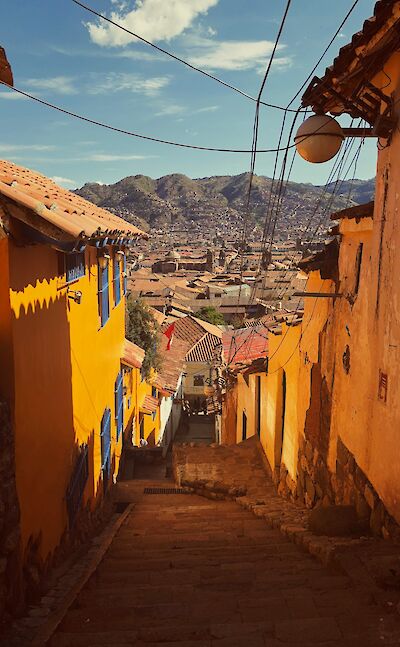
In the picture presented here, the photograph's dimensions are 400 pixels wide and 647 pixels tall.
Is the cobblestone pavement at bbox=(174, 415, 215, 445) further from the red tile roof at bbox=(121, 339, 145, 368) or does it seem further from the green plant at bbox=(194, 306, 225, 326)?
the red tile roof at bbox=(121, 339, 145, 368)

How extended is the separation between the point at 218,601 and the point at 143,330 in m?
16.0

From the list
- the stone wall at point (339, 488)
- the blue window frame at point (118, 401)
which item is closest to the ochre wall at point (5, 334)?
the stone wall at point (339, 488)

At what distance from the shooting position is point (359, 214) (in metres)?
6.58

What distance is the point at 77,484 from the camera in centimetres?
773

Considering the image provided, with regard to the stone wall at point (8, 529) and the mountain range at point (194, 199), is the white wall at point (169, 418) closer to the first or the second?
the stone wall at point (8, 529)

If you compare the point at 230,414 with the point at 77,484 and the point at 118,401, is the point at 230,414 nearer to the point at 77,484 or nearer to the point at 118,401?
the point at 118,401

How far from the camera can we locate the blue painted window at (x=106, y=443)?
10.8 metres

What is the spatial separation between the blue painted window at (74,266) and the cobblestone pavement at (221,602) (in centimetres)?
361

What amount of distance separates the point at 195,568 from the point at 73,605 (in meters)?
1.43

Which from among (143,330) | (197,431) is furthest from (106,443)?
(197,431)

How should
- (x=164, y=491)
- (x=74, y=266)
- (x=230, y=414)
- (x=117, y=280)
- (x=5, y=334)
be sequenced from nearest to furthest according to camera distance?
(x=5, y=334) < (x=74, y=266) < (x=117, y=280) < (x=164, y=491) < (x=230, y=414)

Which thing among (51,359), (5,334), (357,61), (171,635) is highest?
(357,61)

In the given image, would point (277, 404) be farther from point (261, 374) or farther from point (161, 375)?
point (161, 375)

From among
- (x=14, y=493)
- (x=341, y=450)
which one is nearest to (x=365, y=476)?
(x=341, y=450)
